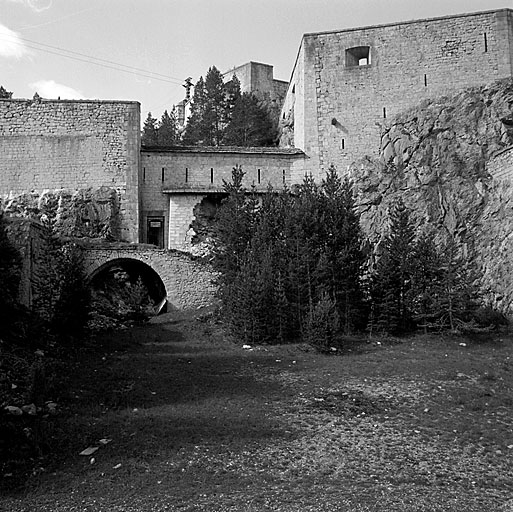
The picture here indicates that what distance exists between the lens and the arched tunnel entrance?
2442 cm

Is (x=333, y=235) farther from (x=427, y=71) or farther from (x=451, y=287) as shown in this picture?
(x=427, y=71)

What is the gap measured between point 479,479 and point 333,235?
14779 mm

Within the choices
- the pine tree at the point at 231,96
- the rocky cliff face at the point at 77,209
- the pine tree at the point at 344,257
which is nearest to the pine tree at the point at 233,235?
the pine tree at the point at 344,257

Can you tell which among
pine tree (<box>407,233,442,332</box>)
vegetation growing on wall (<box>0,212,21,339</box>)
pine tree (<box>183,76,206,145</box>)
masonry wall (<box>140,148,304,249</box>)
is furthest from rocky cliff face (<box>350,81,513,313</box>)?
pine tree (<box>183,76,206,145</box>)

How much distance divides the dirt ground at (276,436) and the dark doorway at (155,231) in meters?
A: 14.1

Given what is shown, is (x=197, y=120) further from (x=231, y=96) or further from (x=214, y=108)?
(x=231, y=96)

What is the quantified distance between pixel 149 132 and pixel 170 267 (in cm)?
2550

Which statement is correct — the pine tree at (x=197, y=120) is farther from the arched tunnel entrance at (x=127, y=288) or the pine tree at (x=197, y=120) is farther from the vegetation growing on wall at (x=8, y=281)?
the vegetation growing on wall at (x=8, y=281)

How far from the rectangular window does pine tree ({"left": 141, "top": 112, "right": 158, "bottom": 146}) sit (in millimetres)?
16837

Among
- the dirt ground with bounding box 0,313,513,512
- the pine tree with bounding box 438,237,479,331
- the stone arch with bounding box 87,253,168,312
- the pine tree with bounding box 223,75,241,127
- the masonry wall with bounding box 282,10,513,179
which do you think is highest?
the pine tree with bounding box 223,75,241,127

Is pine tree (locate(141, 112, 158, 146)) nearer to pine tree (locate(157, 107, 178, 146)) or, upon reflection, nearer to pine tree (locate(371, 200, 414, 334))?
pine tree (locate(157, 107, 178, 146))

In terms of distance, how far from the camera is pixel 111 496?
7320 millimetres

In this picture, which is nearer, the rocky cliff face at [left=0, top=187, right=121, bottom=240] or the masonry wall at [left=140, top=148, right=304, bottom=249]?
the rocky cliff face at [left=0, top=187, right=121, bottom=240]

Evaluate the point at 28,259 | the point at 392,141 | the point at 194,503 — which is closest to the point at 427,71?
the point at 392,141
